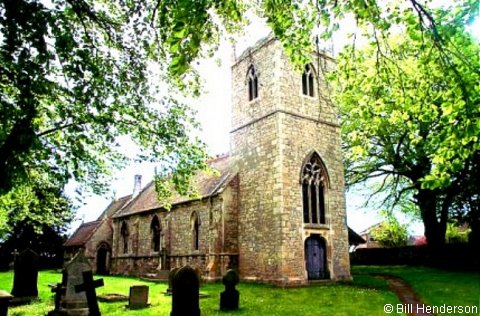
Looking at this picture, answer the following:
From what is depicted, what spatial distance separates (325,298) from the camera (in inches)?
566

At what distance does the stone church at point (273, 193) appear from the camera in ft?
62.2

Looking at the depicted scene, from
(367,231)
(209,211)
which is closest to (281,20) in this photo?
(209,211)

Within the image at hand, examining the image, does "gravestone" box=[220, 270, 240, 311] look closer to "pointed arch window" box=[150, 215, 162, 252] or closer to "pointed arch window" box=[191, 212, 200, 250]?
"pointed arch window" box=[191, 212, 200, 250]

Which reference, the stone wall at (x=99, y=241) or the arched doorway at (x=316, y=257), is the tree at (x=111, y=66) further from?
the stone wall at (x=99, y=241)

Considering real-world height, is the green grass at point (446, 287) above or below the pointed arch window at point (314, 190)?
below

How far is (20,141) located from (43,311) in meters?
7.35

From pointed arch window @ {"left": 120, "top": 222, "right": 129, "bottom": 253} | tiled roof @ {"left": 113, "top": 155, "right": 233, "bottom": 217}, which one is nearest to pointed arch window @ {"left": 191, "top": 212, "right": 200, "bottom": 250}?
tiled roof @ {"left": 113, "top": 155, "right": 233, "bottom": 217}

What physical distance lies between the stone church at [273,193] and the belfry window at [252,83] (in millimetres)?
54

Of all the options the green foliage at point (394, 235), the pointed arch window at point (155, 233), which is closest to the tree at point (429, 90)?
the pointed arch window at point (155, 233)

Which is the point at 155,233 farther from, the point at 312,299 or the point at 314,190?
the point at 312,299

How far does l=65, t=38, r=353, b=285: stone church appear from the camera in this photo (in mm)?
18969

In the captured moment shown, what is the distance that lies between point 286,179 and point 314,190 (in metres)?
2.20

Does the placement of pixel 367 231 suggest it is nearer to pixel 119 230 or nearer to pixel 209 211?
pixel 119 230

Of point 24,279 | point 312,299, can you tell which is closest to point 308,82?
point 312,299
